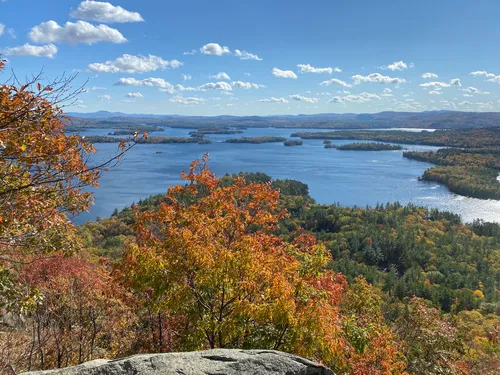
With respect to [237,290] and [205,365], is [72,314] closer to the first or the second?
[237,290]

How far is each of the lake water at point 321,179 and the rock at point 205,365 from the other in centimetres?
6711

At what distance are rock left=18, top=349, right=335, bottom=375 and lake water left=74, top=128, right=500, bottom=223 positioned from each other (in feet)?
220

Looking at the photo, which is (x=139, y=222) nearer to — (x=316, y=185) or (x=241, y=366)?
(x=241, y=366)

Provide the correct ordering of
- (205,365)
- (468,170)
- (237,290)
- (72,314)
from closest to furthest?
(205,365), (237,290), (72,314), (468,170)

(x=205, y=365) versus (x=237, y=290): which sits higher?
(x=237, y=290)

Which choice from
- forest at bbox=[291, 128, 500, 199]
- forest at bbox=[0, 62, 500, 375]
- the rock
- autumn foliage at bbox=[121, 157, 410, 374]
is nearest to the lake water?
forest at bbox=[291, 128, 500, 199]

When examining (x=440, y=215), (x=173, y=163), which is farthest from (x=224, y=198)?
(x=173, y=163)

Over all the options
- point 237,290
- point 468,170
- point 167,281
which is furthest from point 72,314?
point 468,170

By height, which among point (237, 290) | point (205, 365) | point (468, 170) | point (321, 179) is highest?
point (237, 290)

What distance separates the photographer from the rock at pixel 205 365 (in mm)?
4691

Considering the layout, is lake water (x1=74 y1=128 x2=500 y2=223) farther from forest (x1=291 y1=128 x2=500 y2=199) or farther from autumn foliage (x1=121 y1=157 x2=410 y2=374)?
autumn foliage (x1=121 y1=157 x2=410 y2=374)

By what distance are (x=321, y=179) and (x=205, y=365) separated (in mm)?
120389

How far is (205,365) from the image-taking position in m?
5.02

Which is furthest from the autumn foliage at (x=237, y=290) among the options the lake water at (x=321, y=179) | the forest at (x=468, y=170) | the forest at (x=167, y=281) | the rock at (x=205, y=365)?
the forest at (x=468, y=170)
